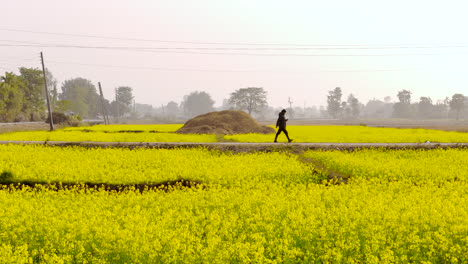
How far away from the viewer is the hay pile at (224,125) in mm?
33875

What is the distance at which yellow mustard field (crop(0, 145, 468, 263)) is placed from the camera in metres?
6.27

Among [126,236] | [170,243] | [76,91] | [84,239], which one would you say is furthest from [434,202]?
[76,91]

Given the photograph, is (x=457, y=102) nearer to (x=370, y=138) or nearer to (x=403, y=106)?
(x=403, y=106)

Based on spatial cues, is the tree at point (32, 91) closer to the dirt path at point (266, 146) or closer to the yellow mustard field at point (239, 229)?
the dirt path at point (266, 146)

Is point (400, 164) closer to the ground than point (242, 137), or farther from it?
closer to the ground

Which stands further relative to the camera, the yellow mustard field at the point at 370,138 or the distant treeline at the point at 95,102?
the distant treeline at the point at 95,102

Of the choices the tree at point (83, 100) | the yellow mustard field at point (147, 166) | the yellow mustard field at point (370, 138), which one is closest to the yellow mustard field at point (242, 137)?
the yellow mustard field at point (370, 138)

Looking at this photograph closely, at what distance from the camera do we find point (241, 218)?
27.5 ft

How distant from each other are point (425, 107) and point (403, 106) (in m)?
7.75

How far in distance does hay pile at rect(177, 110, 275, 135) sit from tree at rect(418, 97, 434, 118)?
11000 centimetres

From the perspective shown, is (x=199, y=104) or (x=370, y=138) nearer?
(x=370, y=138)

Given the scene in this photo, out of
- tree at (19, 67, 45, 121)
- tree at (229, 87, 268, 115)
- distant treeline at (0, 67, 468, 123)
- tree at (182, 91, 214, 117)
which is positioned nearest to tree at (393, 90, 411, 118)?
distant treeline at (0, 67, 468, 123)

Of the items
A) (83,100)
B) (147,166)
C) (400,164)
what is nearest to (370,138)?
(400,164)

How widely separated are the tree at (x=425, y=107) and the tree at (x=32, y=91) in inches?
4710
